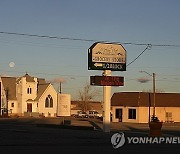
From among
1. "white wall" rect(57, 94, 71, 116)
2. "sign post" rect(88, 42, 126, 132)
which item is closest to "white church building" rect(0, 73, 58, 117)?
"white wall" rect(57, 94, 71, 116)

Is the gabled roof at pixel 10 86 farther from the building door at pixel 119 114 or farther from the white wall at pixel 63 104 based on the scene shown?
the building door at pixel 119 114

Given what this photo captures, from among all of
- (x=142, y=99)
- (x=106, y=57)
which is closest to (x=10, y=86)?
(x=142, y=99)

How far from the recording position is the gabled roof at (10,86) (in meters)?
95.6

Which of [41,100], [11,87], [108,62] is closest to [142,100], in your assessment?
[41,100]

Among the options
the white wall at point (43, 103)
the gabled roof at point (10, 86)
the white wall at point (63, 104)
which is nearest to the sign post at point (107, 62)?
the white wall at point (43, 103)

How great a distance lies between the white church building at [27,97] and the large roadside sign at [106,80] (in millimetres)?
50839

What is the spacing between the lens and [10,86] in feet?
318

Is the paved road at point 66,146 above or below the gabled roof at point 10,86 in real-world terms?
below

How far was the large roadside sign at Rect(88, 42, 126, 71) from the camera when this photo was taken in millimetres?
43688

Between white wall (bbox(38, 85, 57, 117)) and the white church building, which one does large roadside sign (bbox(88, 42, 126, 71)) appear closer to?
the white church building

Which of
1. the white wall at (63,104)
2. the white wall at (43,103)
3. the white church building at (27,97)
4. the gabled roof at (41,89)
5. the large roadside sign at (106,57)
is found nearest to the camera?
the large roadside sign at (106,57)

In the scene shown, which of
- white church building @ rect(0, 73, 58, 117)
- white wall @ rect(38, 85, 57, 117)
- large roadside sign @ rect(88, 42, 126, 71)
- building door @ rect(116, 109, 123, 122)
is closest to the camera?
large roadside sign @ rect(88, 42, 126, 71)

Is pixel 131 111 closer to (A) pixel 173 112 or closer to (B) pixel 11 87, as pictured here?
(A) pixel 173 112

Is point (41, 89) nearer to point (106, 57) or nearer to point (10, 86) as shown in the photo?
point (10, 86)
